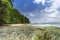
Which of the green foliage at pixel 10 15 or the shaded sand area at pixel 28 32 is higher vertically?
the green foliage at pixel 10 15

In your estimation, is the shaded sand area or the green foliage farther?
the green foliage

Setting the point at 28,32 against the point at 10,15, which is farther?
the point at 10,15

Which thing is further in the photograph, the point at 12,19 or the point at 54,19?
the point at 12,19

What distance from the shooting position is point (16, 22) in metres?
3.74

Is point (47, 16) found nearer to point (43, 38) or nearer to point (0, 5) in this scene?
point (43, 38)

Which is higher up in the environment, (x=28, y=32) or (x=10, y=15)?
(x=10, y=15)

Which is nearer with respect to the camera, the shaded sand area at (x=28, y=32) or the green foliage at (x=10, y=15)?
the shaded sand area at (x=28, y=32)

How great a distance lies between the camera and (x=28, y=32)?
12.0ft

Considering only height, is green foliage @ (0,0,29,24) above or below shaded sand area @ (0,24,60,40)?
above

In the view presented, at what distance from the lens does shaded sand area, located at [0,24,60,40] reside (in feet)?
11.6

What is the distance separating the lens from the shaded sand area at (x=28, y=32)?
3.52m

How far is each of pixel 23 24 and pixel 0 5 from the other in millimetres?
614

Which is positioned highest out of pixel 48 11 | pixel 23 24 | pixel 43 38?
pixel 48 11

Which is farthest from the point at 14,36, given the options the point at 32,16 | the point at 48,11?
the point at 48,11
